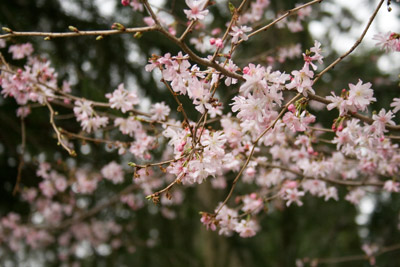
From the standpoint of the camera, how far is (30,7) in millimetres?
3293

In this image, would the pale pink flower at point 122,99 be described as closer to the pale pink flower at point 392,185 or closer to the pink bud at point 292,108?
the pink bud at point 292,108

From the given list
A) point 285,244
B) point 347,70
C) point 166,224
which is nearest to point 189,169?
point 347,70

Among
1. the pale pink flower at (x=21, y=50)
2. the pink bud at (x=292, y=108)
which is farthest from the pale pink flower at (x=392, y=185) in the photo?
the pale pink flower at (x=21, y=50)

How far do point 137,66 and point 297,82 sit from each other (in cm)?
259

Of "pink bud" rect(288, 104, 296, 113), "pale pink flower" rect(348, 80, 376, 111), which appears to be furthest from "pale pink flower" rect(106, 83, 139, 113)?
"pale pink flower" rect(348, 80, 376, 111)

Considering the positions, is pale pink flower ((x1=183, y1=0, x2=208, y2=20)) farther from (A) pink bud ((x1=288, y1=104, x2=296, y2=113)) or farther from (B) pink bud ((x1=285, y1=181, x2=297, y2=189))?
(B) pink bud ((x1=285, y1=181, x2=297, y2=189))

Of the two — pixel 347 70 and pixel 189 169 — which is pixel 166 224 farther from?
pixel 189 169

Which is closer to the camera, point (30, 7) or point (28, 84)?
point (28, 84)

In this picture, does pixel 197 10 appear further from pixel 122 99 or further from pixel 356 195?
pixel 356 195

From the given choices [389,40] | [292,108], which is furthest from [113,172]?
[389,40]

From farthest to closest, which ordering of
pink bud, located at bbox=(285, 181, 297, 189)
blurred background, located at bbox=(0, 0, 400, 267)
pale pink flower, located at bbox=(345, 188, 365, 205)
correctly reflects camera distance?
blurred background, located at bbox=(0, 0, 400, 267)
pale pink flower, located at bbox=(345, 188, 365, 205)
pink bud, located at bbox=(285, 181, 297, 189)

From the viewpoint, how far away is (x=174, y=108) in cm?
324

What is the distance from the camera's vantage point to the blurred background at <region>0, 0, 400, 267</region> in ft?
10.5

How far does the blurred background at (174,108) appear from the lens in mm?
3201
